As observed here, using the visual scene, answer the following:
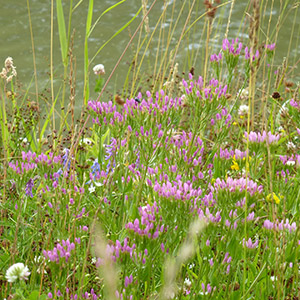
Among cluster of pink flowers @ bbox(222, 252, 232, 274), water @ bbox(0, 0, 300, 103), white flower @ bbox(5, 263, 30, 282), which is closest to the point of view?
white flower @ bbox(5, 263, 30, 282)

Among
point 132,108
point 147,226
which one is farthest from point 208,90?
point 147,226

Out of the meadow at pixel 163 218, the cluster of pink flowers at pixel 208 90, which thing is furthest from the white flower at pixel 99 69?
the cluster of pink flowers at pixel 208 90

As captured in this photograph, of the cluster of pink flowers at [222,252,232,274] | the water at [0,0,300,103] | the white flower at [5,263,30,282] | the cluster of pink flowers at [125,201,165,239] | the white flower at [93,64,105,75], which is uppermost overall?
the cluster of pink flowers at [125,201,165,239]

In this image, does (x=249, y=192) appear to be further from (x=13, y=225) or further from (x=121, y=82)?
(x=121, y=82)

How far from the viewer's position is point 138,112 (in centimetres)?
228

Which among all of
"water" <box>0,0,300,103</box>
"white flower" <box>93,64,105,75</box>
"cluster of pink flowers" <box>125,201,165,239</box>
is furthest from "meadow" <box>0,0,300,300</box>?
"water" <box>0,0,300,103</box>

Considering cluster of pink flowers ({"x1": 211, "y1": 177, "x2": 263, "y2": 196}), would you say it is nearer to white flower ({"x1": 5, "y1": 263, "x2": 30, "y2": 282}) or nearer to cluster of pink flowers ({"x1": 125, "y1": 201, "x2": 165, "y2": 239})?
cluster of pink flowers ({"x1": 125, "y1": 201, "x2": 165, "y2": 239})

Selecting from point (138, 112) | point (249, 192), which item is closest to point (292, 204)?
point (249, 192)

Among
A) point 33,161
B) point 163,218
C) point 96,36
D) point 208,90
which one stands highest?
point 208,90

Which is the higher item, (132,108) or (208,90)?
(208,90)

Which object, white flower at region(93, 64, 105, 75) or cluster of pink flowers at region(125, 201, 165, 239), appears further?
white flower at region(93, 64, 105, 75)

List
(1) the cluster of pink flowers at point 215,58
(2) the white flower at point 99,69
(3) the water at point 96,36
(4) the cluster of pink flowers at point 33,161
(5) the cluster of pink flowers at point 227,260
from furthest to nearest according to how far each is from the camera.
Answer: (3) the water at point 96,36 → (2) the white flower at point 99,69 → (1) the cluster of pink flowers at point 215,58 → (4) the cluster of pink flowers at point 33,161 → (5) the cluster of pink flowers at point 227,260

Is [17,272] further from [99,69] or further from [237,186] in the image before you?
[99,69]

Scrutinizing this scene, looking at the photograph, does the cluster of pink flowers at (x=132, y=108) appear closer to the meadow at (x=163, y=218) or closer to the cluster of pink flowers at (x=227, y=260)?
the meadow at (x=163, y=218)
